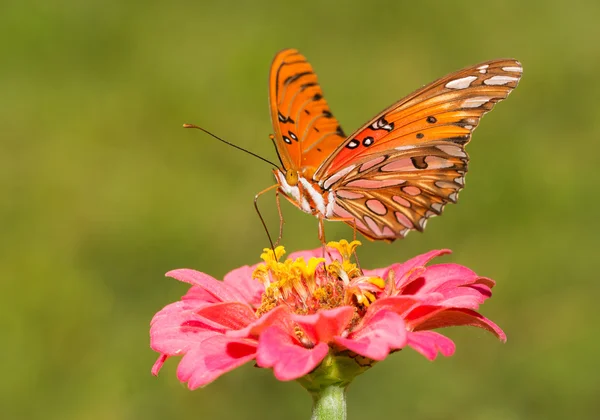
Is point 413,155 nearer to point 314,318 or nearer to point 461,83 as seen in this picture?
point 461,83

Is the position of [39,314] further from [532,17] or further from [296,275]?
[532,17]

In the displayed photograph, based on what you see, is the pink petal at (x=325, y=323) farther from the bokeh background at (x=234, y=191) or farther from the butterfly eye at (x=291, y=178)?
the bokeh background at (x=234, y=191)

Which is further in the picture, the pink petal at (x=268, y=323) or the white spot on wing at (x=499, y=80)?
the white spot on wing at (x=499, y=80)

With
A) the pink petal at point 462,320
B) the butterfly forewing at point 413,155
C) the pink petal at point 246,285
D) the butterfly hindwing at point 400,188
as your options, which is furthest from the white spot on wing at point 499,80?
the pink petal at point 246,285

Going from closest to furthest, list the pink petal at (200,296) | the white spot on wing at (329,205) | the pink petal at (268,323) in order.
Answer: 1. the pink petal at (268,323)
2. the pink petal at (200,296)
3. the white spot on wing at (329,205)

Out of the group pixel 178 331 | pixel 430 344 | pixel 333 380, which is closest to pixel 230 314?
pixel 178 331

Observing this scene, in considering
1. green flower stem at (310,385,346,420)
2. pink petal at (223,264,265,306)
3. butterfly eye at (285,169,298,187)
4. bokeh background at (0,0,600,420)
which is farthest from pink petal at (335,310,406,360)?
bokeh background at (0,0,600,420)

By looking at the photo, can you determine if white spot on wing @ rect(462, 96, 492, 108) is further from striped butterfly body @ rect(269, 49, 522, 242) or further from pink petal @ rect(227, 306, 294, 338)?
pink petal @ rect(227, 306, 294, 338)
